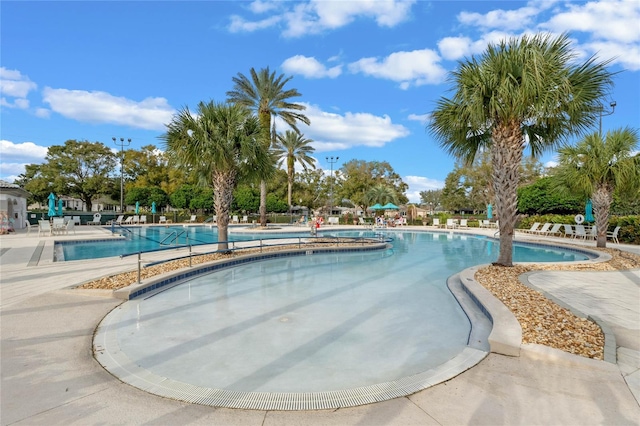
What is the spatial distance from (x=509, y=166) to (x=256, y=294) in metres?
7.04

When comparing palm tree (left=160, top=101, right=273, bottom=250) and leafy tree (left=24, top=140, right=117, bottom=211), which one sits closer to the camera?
palm tree (left=160, top=101, right=273, bottom=250)

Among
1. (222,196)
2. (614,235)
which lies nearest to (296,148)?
(222,196)

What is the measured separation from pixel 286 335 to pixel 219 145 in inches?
278

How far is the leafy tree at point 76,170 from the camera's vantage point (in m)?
38.8

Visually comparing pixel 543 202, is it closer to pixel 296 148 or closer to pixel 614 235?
pixel 614 235

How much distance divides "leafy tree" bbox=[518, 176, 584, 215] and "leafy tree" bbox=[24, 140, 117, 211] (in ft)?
156

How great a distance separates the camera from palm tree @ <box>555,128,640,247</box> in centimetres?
1166

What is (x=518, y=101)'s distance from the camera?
7566 mm

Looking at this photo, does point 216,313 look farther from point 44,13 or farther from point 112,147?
point 112,147

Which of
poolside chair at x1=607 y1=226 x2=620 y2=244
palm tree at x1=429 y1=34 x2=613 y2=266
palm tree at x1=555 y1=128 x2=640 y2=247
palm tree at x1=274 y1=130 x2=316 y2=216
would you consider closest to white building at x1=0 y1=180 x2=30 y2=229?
palm tree at x1=274 y1=130 x2=316 y2=216

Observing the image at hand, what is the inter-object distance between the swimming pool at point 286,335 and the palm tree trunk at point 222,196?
9.68 ft

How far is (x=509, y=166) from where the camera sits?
844cm

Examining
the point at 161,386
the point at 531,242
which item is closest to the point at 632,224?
the point at 531,242

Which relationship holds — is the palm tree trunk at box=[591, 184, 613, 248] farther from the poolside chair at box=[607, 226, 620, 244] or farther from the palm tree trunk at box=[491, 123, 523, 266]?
the palm tree trunk at box=[491, 123, 523, 266]
